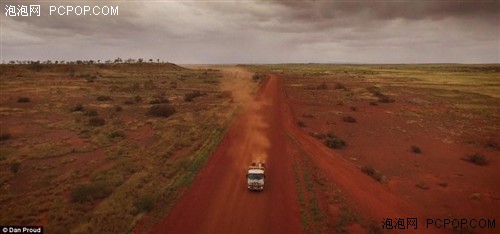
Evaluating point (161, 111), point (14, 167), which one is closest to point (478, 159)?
point (161, 111)

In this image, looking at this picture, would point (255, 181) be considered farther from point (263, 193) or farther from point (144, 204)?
point (144, 204)

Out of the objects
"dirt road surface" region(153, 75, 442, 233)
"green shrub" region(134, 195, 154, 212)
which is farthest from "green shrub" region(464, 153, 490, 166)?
"green shrub" region(134, 195, 154, 212)

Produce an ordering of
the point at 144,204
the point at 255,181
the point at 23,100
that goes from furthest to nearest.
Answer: the point at 23,100 < the point at 255,181 < the point at 144,204

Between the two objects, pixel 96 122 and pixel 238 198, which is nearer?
pixel 238 198

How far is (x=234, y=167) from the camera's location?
29.2 meters

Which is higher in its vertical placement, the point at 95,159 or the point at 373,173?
the point at 95,159

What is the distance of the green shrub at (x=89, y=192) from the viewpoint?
2211cm

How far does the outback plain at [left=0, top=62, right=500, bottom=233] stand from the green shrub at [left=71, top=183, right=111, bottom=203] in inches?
2.5

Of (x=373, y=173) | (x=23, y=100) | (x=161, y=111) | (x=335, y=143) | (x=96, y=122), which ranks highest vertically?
(x=23, y=100)

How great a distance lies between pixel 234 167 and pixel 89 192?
1089cm

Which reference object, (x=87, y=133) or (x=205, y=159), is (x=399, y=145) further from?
(x=87, y=133)

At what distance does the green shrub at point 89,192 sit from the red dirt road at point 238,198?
4957 mm

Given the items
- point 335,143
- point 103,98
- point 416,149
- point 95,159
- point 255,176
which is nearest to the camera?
point 255,176

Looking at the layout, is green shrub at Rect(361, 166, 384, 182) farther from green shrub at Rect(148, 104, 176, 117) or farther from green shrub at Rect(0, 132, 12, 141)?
green shrub at Rect(0, 132, 12, 141)
